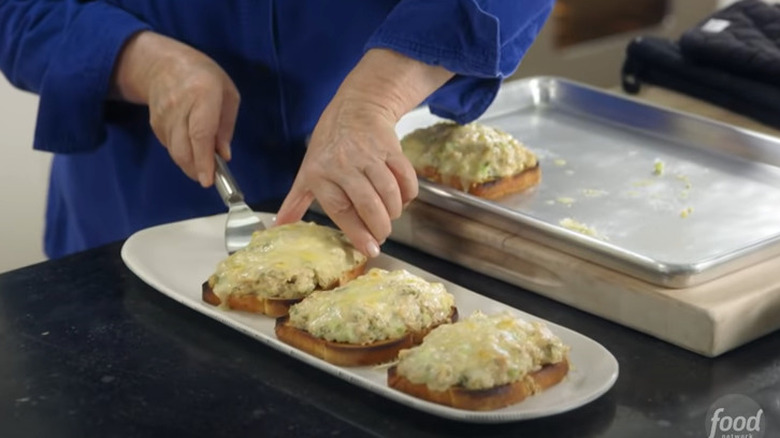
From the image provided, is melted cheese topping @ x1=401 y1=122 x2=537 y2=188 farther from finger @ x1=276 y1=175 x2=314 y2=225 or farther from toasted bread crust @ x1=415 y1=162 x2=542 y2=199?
finger @ x1=276 y1=175 x2=314 y2=225

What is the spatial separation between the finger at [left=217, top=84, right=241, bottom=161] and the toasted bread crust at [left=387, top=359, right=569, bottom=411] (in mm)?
473

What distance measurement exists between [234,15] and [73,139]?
0.80ft

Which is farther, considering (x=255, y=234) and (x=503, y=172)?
(x=503, y=172)

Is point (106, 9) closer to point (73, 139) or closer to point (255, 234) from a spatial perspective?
point (73, 139)

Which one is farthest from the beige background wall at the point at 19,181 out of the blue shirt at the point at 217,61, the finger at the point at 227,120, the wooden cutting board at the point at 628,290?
the wooden cutting board at the point at 628,290

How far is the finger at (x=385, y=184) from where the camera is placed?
3.76ft

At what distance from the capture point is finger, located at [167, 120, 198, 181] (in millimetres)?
1312

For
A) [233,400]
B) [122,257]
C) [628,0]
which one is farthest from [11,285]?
[628,0]

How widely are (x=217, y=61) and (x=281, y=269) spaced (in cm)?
45

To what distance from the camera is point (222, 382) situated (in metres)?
1.00

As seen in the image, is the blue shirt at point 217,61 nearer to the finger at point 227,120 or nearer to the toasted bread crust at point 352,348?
the finger at point 227,120

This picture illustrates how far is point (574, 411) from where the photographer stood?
95cm

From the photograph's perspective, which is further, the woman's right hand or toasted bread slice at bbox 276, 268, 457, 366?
the woman's right hand

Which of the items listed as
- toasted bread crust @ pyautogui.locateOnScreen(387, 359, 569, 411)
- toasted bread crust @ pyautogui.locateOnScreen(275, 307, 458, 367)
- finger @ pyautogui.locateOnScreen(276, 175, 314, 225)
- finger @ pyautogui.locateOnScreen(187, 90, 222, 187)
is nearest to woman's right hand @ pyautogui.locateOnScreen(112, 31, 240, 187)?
finger @ pyautogui.locateOnScreen(187, 90, 222, 187)
